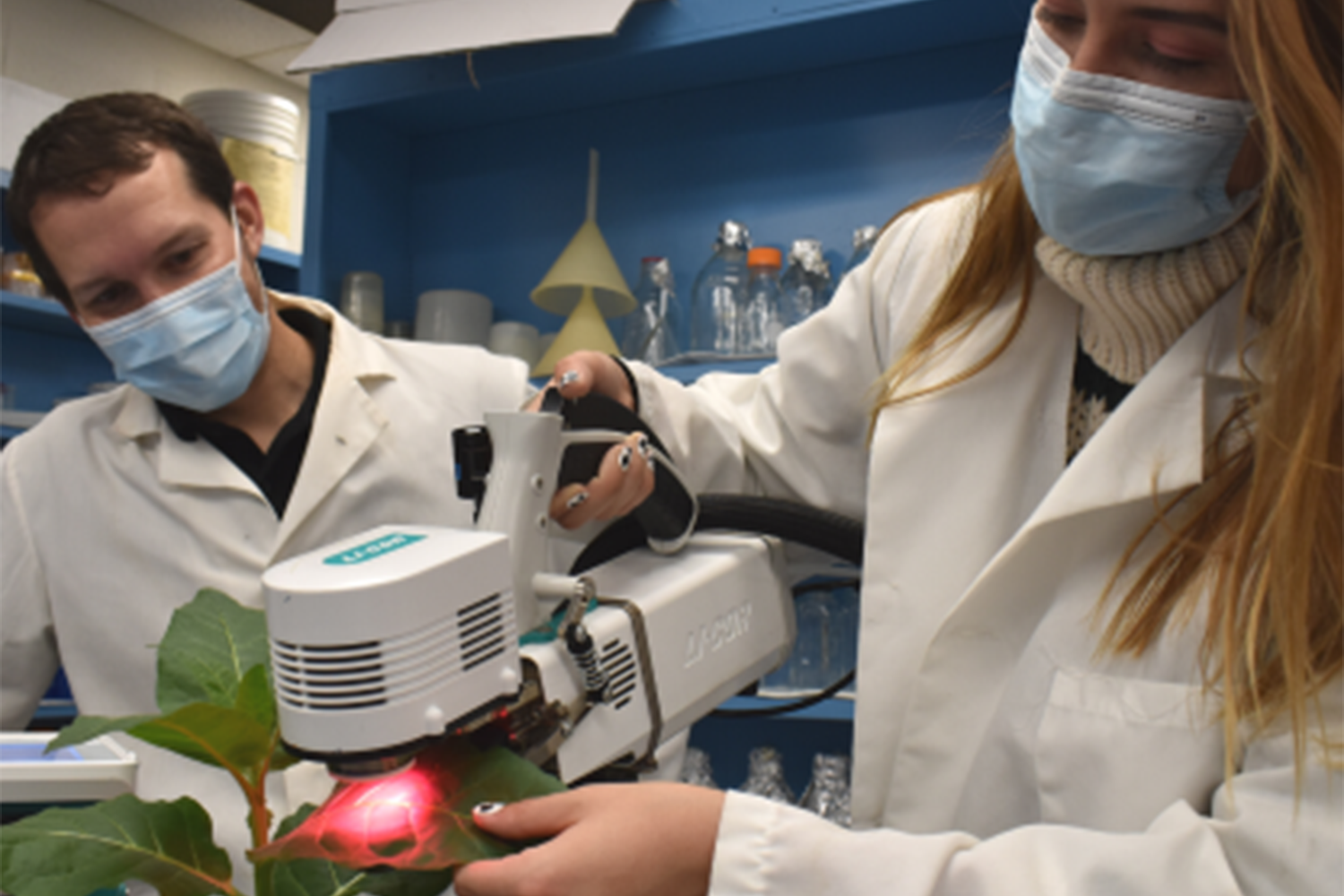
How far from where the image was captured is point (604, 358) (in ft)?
3.22

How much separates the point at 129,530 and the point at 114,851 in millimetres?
841

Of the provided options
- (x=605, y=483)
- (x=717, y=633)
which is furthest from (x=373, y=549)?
(x=717, y=633)

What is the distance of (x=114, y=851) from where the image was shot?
1.63 feet

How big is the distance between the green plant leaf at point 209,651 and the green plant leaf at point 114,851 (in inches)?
2.7

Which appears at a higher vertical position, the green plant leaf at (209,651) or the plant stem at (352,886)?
the green plant leaf at (209,651)

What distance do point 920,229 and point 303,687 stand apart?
2.44 feet

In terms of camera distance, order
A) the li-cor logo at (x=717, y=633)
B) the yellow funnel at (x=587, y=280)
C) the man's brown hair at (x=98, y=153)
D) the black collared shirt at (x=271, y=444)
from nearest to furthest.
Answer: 1. the li-cor logo at (x=717, y=633)
2. the man's brown hair at (x=98, y=153)
3. the black collared shirt at (x=271, y=444)
4. the yellow funnel at (x=587, y=280)

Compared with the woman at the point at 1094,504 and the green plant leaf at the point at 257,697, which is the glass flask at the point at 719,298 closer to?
the woman at the point at 1094,504

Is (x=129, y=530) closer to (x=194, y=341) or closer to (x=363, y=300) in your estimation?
(x=194, y=341)

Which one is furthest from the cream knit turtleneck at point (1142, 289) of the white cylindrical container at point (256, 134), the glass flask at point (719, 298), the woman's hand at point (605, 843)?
the white cylindrical container at point (256, 134)

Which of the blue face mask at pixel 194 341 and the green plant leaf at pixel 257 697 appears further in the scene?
the blue face mask at pixel 194 341

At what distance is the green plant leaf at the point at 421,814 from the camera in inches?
19.2

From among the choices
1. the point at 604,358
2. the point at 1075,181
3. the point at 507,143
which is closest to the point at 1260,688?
the point at 1075,181

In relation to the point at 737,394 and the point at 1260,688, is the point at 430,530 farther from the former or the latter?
the point at 737,394
